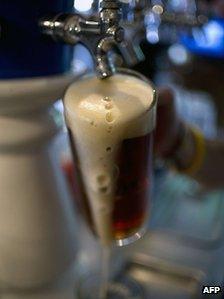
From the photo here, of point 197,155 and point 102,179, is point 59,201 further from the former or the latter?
point 197,155

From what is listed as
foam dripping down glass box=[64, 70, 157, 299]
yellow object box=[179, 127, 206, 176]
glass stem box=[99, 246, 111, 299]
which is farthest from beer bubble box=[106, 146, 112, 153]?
yellow object box=[179, 127, 206, 176]

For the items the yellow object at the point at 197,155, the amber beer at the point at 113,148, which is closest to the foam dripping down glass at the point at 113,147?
the amber beer at the point at 113,148

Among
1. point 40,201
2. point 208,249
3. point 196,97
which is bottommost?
point 196,97

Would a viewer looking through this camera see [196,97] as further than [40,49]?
Yes

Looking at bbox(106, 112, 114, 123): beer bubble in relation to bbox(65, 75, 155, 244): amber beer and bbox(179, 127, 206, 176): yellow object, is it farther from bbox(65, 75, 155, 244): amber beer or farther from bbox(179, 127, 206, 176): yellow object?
bbox(179, 127, 206, 176): yellow object

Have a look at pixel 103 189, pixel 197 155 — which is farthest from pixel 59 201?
pixel 197 155

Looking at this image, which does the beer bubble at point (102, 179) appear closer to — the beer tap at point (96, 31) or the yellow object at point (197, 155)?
the beer tap at point (96, 31)

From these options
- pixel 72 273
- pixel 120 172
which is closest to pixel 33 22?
pixel 120 172

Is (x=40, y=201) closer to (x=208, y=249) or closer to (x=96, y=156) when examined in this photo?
(x=96, y=156)
